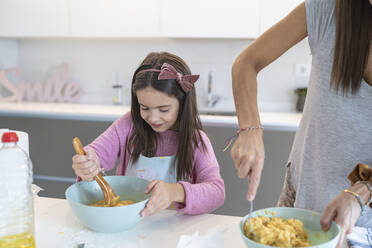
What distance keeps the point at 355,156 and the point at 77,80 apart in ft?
8.22

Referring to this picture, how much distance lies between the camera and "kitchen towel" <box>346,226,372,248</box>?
0.83 m

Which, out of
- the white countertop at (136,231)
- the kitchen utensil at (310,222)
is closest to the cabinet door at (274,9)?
the white countertop at (136,231)

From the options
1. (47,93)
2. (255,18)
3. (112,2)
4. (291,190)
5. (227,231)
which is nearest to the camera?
(227,231)

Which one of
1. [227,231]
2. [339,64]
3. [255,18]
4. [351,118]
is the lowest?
[227,231]

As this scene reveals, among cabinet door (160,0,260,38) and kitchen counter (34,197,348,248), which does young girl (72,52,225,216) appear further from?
cabinet door (160,0,260,38)

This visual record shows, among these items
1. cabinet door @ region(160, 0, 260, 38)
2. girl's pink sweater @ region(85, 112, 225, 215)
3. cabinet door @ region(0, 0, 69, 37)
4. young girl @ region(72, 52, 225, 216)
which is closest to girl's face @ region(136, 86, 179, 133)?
young girl @ region(72, 52, 225, 216)

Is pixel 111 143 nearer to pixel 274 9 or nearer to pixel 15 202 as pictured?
pixel 15 202

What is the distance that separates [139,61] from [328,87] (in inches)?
82.7

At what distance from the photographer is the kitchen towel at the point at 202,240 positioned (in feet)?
2.73

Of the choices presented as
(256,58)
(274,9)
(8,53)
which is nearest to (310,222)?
(256,58)

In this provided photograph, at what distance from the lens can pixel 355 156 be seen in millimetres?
1028

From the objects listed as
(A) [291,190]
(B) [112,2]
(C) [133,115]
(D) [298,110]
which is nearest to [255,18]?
(D) [298,110]

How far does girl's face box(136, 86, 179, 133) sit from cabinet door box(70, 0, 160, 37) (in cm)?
136

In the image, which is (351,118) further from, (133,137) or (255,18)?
(255,18)
